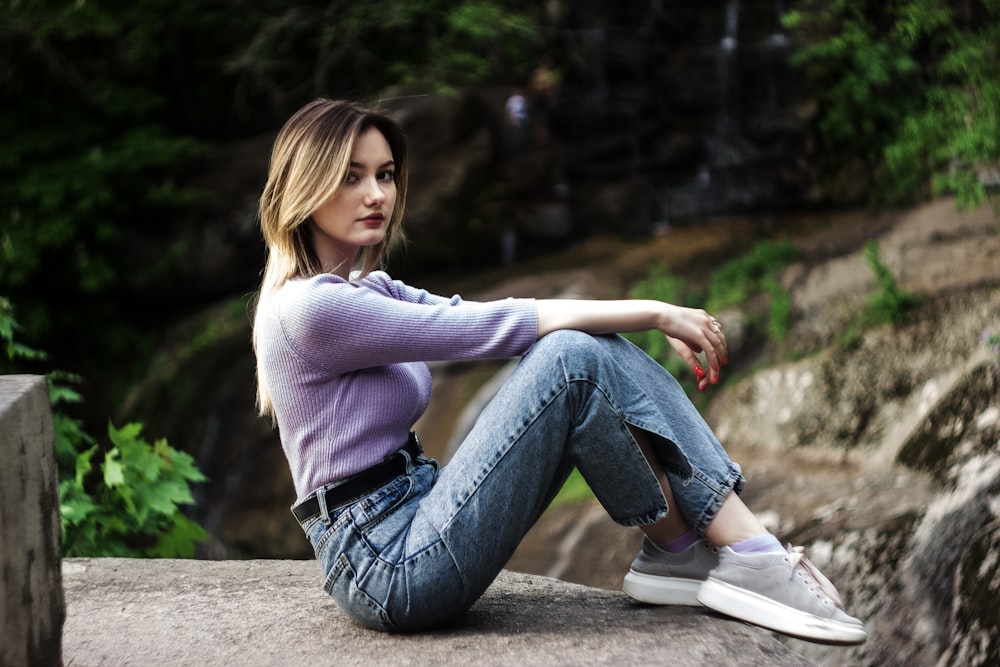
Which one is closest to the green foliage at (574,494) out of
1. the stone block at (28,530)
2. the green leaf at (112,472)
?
the green leaf at (112,472)

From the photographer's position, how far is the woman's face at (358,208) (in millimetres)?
2436

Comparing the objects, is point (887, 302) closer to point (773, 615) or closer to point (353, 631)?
point (773, 615)

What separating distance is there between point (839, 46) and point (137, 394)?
21.6ft

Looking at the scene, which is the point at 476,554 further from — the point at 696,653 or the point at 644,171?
the point at 644,171

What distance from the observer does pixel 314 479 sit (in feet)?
7.64

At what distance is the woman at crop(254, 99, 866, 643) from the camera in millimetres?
2248

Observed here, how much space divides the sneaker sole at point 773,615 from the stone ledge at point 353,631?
0.03 m

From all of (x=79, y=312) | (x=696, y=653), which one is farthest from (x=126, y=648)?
(x=79, y=312)

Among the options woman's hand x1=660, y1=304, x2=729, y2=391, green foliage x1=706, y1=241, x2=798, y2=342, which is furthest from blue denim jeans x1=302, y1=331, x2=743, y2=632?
green foliage x1=706, y1=241, x2=798, y2=342

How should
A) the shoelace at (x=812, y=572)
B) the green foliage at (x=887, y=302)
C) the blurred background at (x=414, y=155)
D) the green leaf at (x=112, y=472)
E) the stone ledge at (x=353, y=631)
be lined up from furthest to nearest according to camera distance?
the blurred background at (x=414, y=155), the green foliage at (x=887, y=302), the green leaf at (x=112, y=472), the shoelace at (x=812, y=572), the stone ledge at (x=353, y=631)

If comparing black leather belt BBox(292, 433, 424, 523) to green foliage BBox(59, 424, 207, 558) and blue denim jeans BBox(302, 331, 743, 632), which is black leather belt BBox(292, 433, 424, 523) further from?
green foliage BBox(59, 424, 207, 558)

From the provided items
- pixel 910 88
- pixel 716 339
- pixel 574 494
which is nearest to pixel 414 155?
pixel 910 88

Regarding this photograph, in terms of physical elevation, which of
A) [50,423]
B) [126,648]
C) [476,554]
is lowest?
[126,648]

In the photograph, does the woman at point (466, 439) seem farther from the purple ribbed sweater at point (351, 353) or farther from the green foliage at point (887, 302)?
the green foliage at point (887, 302)
